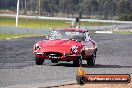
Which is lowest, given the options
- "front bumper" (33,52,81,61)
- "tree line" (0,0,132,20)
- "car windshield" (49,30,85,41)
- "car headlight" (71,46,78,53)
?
"tree line" (0,0,132,20)

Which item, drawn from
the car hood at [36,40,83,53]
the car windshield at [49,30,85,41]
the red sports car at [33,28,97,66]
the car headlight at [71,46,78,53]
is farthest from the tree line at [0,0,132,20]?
the car headlight at [71,46,78,53]

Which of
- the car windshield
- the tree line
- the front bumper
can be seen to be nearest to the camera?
the front bumper

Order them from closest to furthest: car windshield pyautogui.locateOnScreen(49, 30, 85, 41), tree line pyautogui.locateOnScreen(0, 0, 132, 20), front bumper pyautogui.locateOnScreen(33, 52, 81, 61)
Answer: front bumper pyautogui.locateOnScreen(33, 52, 81, 61)
car windshield pyautogui.locateOnScreen(49, 30, 85, 41)
tree line pyautogui.locateOnScreen(0, 0, 132, 20)

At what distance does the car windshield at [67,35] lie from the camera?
17.2 m

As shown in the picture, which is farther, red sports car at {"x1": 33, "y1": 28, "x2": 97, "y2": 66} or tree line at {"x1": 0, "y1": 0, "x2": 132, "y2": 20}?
tree line at {"x1": 0, "y1": 0, "x2": 132, "y2": 20}

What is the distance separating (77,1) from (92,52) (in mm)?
176913

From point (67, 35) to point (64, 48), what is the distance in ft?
3.36

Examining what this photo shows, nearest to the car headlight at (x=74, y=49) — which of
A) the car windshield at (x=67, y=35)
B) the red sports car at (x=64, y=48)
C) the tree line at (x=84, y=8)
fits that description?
the red sports car at (x=64, y=48)

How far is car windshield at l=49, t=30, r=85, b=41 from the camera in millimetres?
17234

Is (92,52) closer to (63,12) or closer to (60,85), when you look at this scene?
(60,85)

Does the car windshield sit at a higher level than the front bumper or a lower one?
higher

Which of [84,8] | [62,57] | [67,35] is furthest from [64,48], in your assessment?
[84,8]

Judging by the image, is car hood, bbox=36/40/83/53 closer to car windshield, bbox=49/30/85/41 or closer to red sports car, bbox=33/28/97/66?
red sports car, bbox=33/28/97/66

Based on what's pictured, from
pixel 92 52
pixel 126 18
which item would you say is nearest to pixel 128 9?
pixel 126 18
